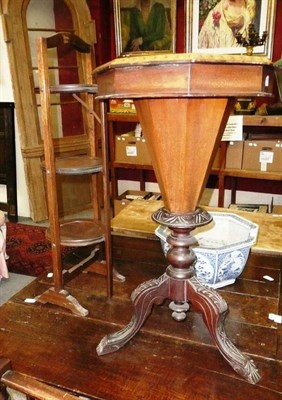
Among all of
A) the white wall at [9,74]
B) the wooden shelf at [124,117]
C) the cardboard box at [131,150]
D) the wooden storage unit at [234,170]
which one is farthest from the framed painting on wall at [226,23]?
the white wall at [9,74]

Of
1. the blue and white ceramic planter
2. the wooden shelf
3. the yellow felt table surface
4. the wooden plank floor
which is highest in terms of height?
the wooden shelf

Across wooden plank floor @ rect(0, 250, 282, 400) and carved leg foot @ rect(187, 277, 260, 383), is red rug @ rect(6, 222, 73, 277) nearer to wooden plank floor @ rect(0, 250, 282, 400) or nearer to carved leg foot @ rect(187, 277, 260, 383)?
wooden plank floor @ rect(0, 250, 282, 400)

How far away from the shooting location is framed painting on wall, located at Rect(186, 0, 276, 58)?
9.97 ft

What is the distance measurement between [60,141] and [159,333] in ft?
9.08

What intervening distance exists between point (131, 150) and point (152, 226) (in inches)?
62.5

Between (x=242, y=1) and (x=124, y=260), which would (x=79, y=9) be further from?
(x=124, y=260)

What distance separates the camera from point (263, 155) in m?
2.82

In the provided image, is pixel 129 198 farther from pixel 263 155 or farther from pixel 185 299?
pixel 185 299

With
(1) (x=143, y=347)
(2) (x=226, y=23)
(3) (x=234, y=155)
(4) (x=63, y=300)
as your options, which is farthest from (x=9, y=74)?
(1) (x=143, y=347)

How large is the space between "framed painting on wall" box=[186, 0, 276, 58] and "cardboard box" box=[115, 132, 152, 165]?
40.0 inches

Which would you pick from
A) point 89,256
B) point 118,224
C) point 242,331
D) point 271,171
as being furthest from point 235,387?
point 271,171

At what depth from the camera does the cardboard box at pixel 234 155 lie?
2.89 meters

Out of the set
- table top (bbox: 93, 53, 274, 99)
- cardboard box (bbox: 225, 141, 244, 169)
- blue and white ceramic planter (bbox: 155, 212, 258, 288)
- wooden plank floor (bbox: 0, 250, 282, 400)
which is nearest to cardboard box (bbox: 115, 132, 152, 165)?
cardboard box (bbox: 225, 141, 244, 169)

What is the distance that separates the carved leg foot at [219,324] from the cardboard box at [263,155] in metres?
2.07
